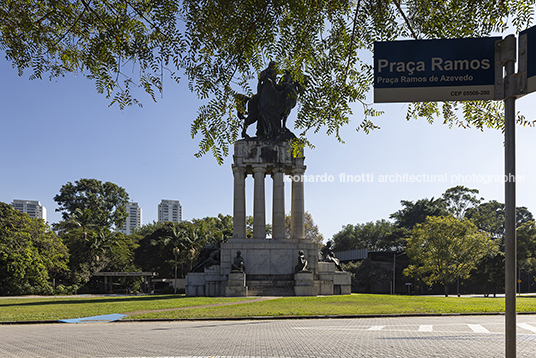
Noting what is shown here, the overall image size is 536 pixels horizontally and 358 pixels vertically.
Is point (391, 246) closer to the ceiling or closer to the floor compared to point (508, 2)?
closer to the floor

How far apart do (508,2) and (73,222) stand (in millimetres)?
69887

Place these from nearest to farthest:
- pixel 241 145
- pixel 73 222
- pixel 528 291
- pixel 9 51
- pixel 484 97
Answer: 1. pixel 484 97
2. pixel 9 51
3. pixel 241 145
4. pixel 73 222
5. pixel 528 291

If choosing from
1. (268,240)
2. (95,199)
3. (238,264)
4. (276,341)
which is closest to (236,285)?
(238,264)

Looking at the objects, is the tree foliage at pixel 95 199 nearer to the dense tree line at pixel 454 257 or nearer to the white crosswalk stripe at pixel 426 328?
the dense tree line at pixel 454 257

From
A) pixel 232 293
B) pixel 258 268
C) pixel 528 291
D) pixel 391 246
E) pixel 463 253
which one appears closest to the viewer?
pixel 232 293

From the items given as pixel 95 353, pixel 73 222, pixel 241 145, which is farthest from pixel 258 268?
pixel 73 222

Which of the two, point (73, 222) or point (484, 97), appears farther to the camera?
point (73, 222)

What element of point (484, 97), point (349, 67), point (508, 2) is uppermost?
point (508, 2)

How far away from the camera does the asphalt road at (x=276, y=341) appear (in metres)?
8.81

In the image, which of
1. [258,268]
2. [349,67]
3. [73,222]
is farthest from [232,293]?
[73,222]

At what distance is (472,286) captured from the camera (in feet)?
250

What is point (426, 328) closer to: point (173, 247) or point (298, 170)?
point (298, 170)

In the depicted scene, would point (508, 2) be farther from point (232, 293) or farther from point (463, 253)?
point (463, 253)

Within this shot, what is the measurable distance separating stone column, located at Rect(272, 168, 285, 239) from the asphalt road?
2269 centimetres
